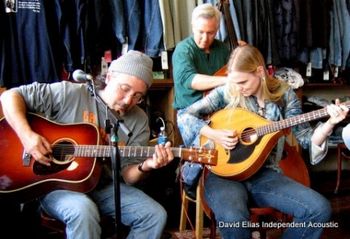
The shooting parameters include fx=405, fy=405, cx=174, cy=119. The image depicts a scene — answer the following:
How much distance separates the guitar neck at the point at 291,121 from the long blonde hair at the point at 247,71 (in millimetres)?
152

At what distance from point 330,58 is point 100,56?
72.8 inches

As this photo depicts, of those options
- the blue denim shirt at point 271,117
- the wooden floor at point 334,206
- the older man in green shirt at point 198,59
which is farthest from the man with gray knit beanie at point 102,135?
the wooden floor at point 334,206

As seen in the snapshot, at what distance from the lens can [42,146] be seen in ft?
4.78

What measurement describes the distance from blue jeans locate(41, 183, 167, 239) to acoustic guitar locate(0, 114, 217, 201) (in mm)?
52

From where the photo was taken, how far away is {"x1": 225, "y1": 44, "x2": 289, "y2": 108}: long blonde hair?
1.77m

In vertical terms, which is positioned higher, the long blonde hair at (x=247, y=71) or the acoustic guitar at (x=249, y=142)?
the long blonde hair at (x=247, y=71)

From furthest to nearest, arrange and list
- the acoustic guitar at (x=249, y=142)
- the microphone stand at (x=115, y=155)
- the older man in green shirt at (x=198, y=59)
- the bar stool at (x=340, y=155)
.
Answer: the bar stool at (x=340, y=155), the older man in green shirt at (x=198, y=59), the acoustic guitar at (x=249, y=142), the microphone stand at (x=115, y=155)

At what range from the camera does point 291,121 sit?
167cm

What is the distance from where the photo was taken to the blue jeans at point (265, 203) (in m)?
1.53

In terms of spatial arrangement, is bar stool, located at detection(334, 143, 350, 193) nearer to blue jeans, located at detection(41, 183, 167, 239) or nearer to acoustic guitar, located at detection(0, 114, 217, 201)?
acoustic guitar, located at detection(0, 114, 217, 201)

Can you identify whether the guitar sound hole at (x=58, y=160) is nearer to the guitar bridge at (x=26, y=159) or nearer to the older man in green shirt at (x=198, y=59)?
the guitar bridge at (x=26, y=159)

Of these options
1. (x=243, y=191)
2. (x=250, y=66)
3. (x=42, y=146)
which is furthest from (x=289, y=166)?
(x=42, y=146)

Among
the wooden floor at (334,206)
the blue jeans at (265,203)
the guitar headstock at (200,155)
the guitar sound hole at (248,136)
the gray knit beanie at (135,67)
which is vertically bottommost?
the wooden floor at (334,206)

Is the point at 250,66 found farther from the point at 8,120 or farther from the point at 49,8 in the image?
the point at 49,8
